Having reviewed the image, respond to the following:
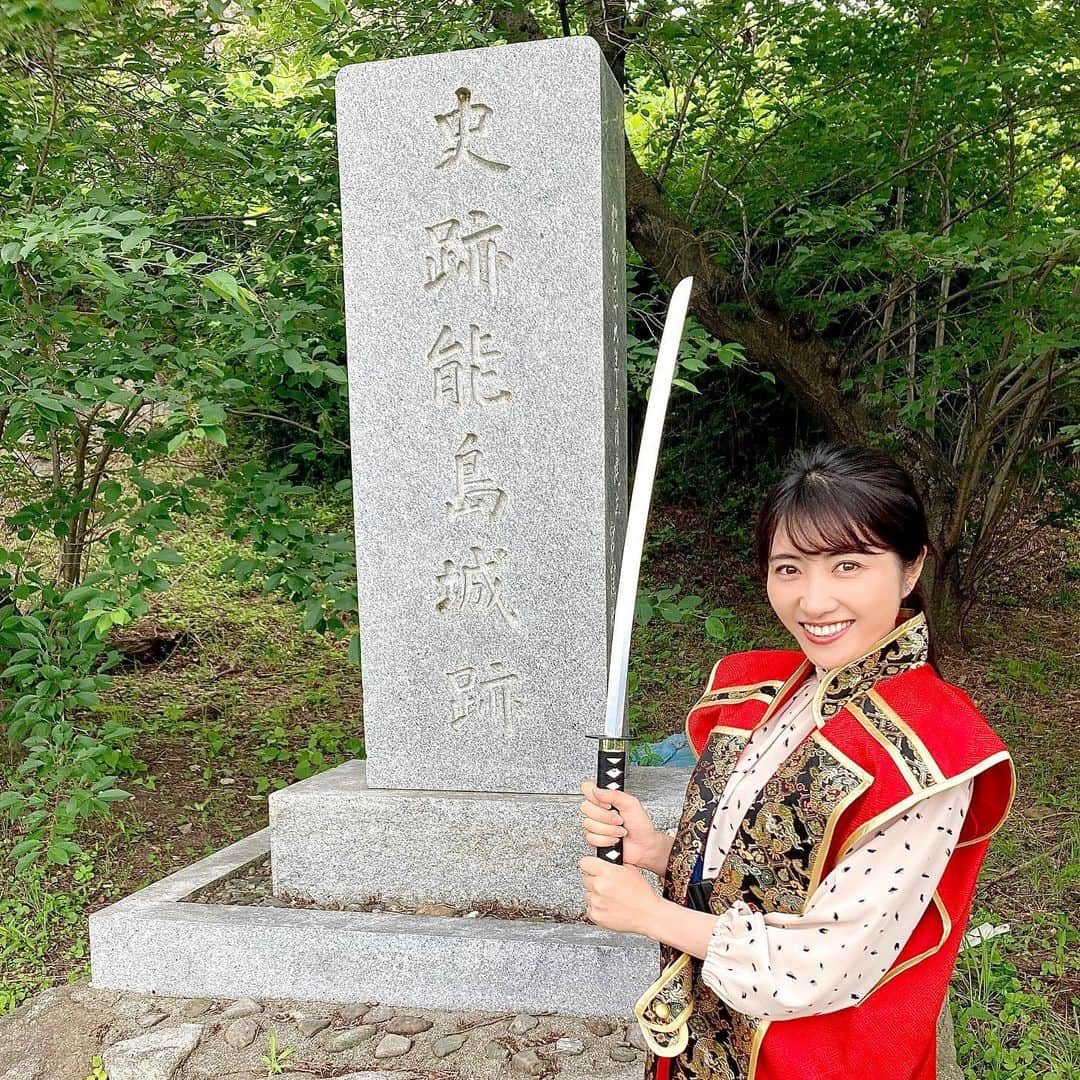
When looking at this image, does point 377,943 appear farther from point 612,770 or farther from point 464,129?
point 464,129

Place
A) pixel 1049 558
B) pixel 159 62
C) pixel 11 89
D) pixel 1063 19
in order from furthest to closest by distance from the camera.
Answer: pixel 1049 558, pixel 1063 19, pixel 159 62, pixel 11 89

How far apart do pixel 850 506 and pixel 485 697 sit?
77.0 inches

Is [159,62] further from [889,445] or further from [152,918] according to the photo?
[889,445]

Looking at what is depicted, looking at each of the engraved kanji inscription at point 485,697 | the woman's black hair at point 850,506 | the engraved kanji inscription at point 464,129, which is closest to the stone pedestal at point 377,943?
the engraved kanji inscription at point 485,697

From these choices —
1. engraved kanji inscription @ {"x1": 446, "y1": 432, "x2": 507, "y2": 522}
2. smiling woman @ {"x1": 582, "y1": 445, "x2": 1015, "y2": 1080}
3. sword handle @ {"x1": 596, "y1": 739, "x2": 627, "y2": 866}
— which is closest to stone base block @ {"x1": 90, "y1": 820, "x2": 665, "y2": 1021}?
engraved kanji inscription @ {"x1": 446, "y1": 432, "x2": 507, "y2": 522}

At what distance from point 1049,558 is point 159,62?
683 centimetres

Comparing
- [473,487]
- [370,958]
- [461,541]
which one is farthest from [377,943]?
[473,487]

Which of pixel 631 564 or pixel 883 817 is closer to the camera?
pixel 883 817

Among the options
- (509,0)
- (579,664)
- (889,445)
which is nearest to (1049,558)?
(889,445)

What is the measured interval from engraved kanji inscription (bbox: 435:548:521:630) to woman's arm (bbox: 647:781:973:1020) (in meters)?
1.88

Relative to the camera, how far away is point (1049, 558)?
27.0 ft

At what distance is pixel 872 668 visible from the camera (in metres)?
1.44

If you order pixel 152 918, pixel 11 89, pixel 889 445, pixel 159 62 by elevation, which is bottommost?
pixel 152 918

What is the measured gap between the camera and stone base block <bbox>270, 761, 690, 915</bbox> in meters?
3.11
